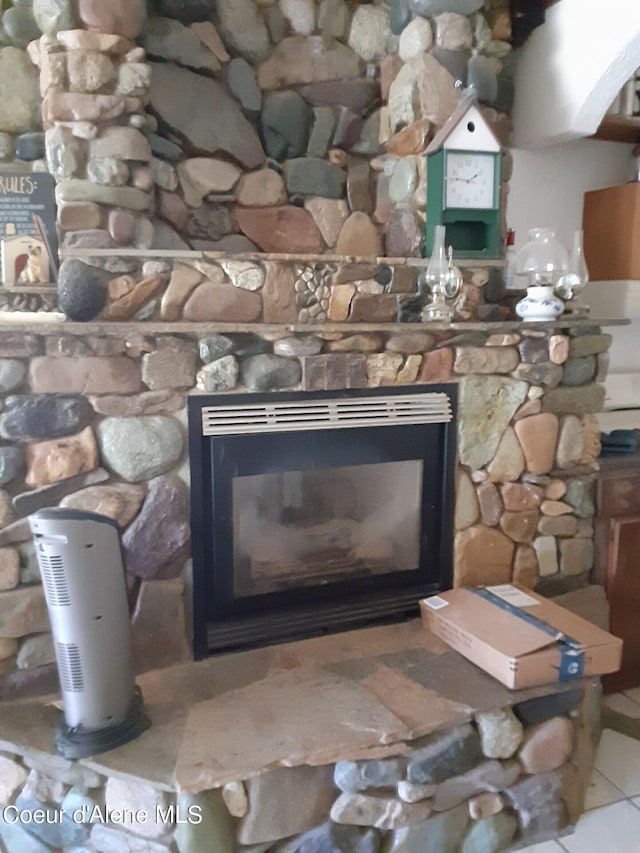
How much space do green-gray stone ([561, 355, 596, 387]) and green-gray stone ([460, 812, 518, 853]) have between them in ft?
4.21

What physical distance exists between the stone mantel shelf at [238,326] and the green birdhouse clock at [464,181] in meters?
0.25

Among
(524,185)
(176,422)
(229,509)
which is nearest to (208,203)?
(176,422)

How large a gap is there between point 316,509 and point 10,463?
90cm

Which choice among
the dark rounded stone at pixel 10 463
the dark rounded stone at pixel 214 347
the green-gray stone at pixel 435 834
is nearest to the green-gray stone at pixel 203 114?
the dark rounded stone at pixel 214 347

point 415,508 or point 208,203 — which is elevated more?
point 208,203

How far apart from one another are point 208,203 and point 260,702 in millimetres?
1437

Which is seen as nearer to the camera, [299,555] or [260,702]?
[260,702]

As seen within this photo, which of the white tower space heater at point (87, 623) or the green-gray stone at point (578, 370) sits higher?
the green-gray stone at point (578, 370)

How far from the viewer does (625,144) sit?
266 cm

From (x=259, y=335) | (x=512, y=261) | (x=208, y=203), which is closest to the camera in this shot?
(x=259, y=335)

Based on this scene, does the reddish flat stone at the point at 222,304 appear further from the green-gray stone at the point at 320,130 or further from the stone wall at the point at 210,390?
the green-gray stone at the point at 320,130

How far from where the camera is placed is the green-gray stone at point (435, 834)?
172 centimetres

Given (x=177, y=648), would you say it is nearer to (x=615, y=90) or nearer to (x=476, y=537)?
(x=476, y=537)

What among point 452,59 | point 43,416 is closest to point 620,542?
point 452,59
